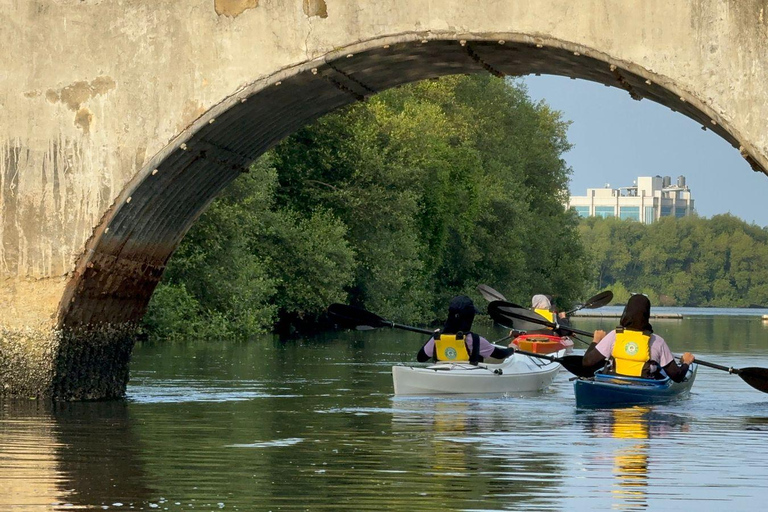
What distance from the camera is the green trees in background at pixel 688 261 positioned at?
14162 centimetres

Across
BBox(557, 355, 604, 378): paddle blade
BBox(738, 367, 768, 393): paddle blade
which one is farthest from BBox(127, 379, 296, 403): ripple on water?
BBox(738, 367, 768, 393): paddle blade

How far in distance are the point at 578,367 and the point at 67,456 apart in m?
7.86

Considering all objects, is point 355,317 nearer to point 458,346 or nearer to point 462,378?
point 458,346

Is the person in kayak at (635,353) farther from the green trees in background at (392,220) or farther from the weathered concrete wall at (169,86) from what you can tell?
the green trees in background at (392,220)

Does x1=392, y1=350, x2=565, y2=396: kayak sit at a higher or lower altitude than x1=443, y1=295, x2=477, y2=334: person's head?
lower

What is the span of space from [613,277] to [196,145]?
143 metres


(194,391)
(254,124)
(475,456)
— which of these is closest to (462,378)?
(194,391)

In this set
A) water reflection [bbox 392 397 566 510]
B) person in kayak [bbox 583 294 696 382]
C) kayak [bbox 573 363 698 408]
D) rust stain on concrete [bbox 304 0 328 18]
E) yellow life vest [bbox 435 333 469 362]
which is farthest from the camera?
yellow life vest [bbox 435 333 469 362]

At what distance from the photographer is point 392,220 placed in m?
39.8

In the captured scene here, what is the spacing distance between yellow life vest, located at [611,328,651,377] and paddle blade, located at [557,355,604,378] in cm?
34

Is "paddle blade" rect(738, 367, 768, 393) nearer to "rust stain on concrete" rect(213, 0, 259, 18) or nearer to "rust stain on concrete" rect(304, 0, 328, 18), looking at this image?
"rust stain on concrete" rect(304, 0, 328, 18)

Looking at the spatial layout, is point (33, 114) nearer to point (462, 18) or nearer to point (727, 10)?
point (462, 18)

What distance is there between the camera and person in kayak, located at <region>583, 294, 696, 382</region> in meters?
16.3

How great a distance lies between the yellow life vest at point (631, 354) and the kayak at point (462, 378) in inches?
87.3
